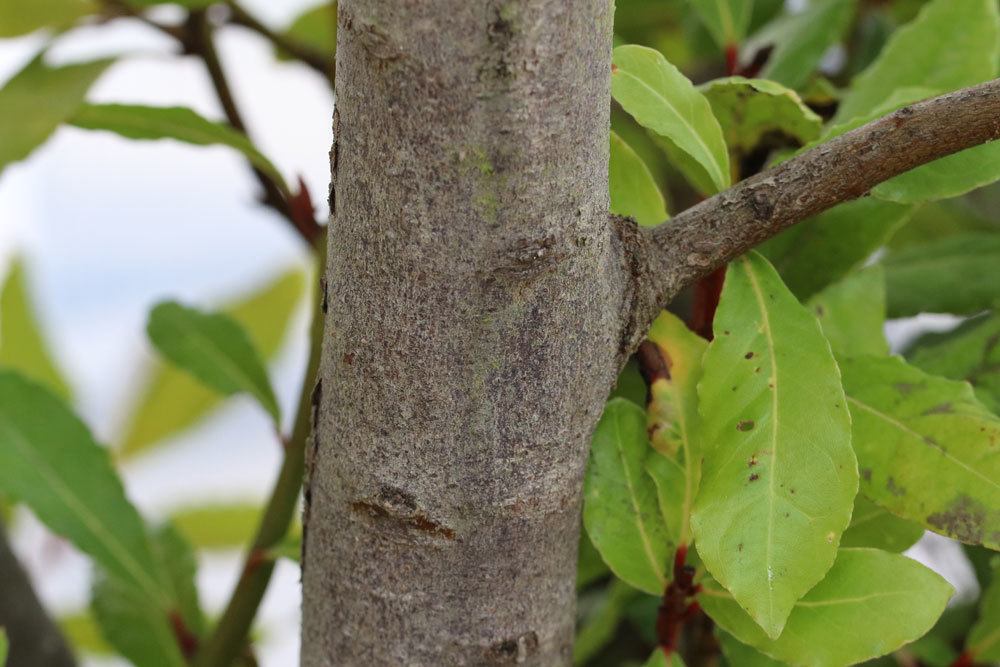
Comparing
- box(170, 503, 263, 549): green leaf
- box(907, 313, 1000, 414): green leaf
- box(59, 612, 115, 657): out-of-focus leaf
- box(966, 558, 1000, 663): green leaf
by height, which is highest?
box(907, 313, 1000, 414): green leaf

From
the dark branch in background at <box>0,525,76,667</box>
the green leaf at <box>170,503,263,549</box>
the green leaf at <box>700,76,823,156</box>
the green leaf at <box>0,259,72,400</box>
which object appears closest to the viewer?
the green leaf at <box>700,76,823,156</box>

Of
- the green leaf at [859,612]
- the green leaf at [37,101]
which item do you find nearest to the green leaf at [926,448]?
the green leaf at [859,612]

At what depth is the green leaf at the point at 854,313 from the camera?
19.4 inches

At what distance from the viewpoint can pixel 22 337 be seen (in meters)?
1.05

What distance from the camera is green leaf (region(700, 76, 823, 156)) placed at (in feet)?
1.43

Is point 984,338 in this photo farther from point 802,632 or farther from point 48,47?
point 48,47

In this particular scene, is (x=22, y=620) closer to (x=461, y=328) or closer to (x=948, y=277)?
(x=461, y=328)

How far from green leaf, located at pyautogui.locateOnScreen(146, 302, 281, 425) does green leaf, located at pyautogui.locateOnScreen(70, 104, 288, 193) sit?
0.12m

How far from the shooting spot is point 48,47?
63 cm

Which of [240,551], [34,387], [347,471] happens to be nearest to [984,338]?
[347,471]

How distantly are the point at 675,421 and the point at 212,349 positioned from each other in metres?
0.32

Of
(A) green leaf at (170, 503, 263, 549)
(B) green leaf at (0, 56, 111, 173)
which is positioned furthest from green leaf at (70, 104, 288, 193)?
(A) green leaf at (170, 503, 263, 549)

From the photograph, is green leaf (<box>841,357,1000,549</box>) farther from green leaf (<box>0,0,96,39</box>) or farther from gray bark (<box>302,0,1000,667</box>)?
green leaf (<box>0,0,96,39</box>)

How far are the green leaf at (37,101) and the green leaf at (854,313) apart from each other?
391 mm
